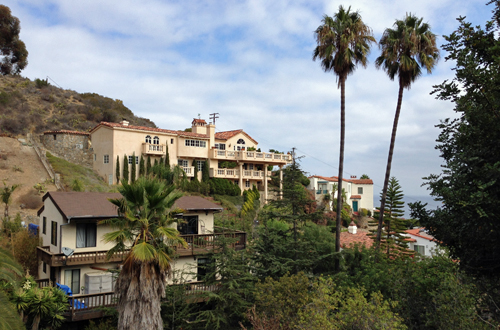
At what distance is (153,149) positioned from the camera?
147 feet

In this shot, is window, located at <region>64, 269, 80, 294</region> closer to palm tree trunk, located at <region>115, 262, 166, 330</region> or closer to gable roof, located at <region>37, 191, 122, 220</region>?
gable roof, located at <region>37, 191, 122, 220</region>

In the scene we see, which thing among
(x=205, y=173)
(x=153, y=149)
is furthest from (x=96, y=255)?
(x=205, y=173)

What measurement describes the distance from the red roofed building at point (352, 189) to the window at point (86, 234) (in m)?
41.6

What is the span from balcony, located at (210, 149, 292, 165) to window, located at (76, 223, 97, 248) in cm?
2826

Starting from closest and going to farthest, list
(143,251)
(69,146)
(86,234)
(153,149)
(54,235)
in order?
(143,251)
(86,234)
(54,235)
(153,149)
(69,146)

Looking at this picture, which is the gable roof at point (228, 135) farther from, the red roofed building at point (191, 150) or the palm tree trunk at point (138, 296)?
the palm tree trunk at point (138, 296)

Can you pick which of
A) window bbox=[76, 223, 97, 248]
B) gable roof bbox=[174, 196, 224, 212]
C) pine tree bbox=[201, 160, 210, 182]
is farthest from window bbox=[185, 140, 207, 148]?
window bbox=[76, 223, 97, 248]

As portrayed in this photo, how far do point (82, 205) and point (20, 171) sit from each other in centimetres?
2078

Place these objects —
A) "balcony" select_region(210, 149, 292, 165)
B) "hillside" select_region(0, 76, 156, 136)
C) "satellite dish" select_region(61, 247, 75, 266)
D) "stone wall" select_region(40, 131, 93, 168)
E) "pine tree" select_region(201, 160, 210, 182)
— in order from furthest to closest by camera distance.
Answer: "hillside" select_region(0, 76, 156, 136) → "balcony" select_region(210, 149, 292, 165) → "pine tree" select_region(201, 160, 210, 182) → "stone wall" select_region(40, 131, 93, 168) → "satellite dish" select_region(61, 247, 75, 266)

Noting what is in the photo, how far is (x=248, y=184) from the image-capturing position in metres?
52.7

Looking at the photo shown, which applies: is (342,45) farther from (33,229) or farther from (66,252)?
(33,229)

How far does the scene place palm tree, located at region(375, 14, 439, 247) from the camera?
23938 millimetres

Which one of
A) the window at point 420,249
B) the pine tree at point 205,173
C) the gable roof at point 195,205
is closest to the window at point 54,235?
the gable roof at point 195,205

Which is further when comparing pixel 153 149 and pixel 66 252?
pixel 153 149
